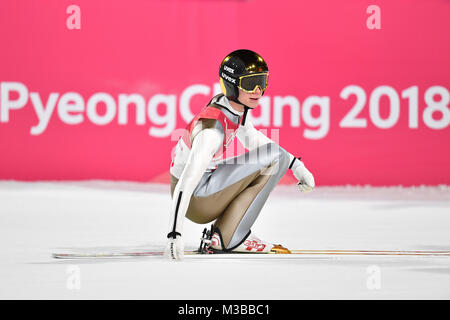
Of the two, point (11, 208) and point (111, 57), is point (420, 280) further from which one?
point (111, 57)

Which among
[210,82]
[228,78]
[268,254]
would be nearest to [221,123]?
[228,78]

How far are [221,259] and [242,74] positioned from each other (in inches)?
39.2

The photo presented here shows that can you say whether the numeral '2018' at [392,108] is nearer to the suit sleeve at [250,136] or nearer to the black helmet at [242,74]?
the suit sleeve at [250,136]

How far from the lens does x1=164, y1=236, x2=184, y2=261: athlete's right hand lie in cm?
397

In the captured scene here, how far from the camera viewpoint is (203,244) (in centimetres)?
452

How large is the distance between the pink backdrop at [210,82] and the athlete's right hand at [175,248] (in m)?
4.79

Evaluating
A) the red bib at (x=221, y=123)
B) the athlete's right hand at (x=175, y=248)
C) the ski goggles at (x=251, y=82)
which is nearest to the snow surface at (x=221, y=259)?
the athlete's right hand at (x=175, y=248)

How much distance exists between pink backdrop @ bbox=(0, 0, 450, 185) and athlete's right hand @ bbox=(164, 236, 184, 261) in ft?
15.7

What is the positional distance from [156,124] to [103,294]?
5.59 m

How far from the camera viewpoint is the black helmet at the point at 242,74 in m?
4.30

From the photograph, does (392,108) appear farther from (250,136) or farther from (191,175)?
(191,175)

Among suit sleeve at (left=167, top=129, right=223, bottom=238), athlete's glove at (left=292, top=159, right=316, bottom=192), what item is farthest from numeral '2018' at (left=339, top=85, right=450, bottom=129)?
suit sleeve at (left=167, top=129, right=223, bottom=238)

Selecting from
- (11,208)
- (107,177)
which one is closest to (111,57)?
(107,177)

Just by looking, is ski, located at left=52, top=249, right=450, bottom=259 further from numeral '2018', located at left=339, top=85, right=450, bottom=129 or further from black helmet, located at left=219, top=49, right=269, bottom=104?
numeral '2018', located at left=339, top=85, right=450, bottom=129
